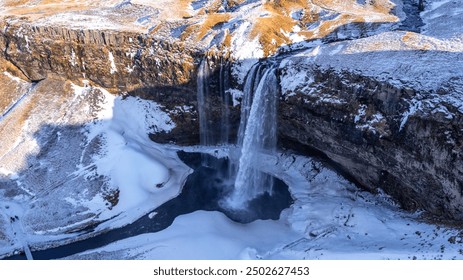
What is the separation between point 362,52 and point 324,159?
915cm

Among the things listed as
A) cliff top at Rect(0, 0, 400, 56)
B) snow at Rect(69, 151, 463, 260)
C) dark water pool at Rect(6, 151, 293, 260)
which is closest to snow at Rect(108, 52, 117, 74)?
cliff top at Rect(0, 0, 400, 56)

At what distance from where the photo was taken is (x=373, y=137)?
28984 mm

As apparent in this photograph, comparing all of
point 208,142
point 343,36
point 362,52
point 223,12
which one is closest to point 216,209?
point 208,142

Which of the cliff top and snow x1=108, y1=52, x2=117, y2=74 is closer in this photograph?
the cliff top

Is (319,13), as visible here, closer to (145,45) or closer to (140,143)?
(145,45)

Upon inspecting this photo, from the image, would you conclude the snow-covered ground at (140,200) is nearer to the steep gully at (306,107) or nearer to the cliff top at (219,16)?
the steep gully at (306,107)

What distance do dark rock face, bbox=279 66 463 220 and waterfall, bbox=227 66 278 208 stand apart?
4.24 ft

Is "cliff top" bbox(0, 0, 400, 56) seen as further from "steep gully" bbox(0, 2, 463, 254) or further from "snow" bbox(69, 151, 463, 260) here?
"snow" bbox(69, 151, 463, 260)

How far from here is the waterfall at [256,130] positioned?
3356 centimetres

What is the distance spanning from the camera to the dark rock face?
→ 25.3 metres

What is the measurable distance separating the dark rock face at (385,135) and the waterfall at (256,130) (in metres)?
1.29

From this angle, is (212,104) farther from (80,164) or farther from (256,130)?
(80,164)

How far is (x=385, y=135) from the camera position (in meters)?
28.2

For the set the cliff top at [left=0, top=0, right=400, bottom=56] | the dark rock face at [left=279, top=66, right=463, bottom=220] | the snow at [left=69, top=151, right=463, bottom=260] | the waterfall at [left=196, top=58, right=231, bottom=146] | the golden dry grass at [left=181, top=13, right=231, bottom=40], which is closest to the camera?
the snow at [left=69, top=151, right=463, bottom=260]
